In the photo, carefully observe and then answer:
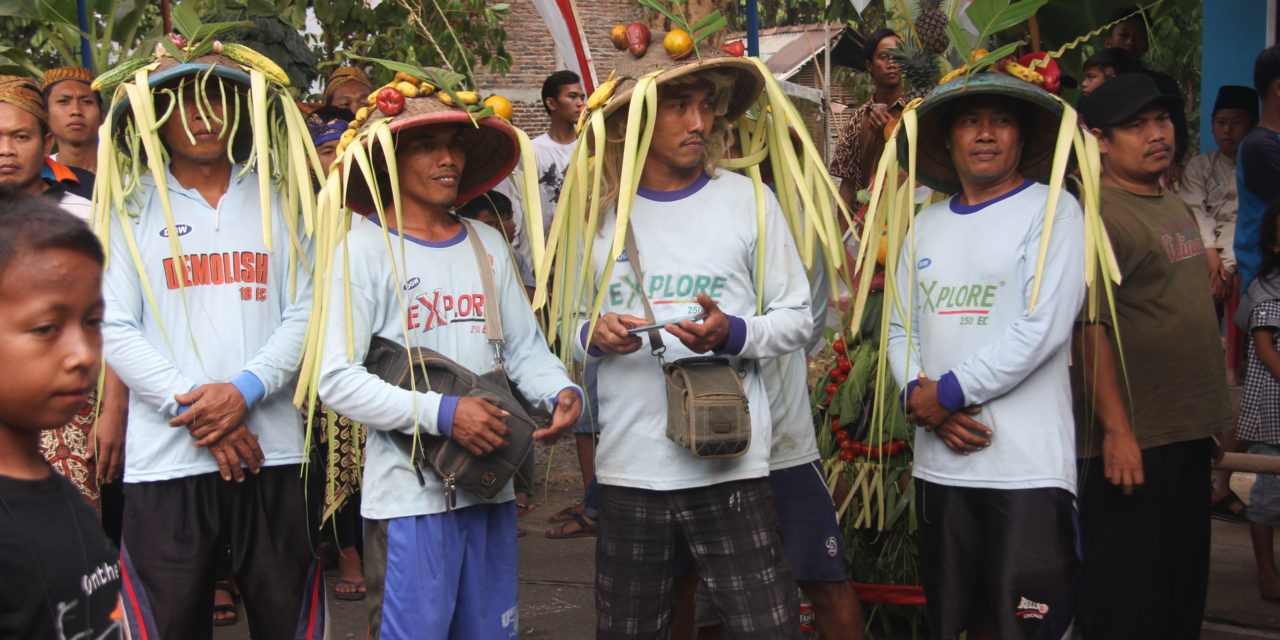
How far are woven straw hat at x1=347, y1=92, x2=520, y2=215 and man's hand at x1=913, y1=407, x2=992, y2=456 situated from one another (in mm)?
1465

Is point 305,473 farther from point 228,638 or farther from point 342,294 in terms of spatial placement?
point 228,638

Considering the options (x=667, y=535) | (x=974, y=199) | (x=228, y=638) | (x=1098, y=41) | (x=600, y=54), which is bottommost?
(x=228, y=638)

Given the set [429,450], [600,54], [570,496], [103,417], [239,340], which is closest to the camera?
[429,450]

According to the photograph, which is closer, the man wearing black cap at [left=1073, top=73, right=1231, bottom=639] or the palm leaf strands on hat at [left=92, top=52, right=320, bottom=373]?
the palm leaf strands on hat at [left=92, top=52, right=320, bottom=373]

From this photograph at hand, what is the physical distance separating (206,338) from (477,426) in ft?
2.99

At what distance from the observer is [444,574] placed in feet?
10.1

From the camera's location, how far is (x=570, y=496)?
7.03 metres

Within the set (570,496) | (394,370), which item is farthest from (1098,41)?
(394,370)

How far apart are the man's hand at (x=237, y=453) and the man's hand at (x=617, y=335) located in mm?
1016

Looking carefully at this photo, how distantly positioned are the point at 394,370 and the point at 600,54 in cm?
1488

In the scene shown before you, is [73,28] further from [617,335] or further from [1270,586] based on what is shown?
[1270,586]

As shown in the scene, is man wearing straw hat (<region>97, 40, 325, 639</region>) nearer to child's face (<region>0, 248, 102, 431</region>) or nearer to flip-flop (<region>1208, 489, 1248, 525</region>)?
child's face (<region>0, 248, 102, 431</region>)

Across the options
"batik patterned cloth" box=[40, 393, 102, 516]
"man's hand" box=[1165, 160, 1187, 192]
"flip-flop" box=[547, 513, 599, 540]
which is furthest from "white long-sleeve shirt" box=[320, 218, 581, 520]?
"man's hand" box=[1165, 160, 1187, 192]

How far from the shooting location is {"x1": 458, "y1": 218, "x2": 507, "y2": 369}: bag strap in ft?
10.6
